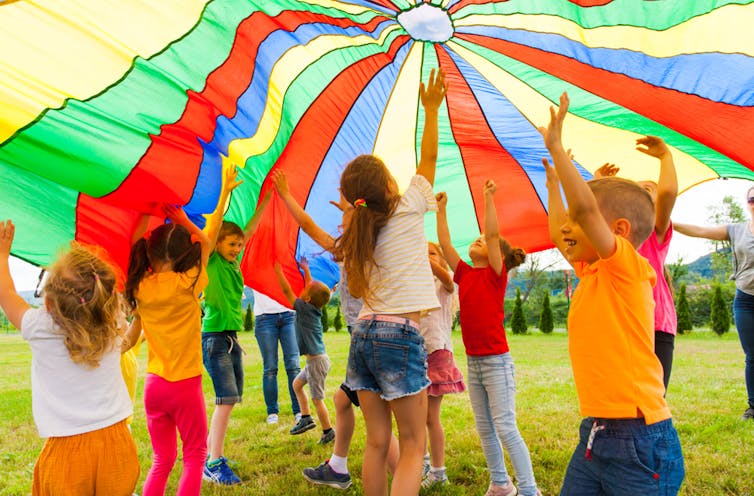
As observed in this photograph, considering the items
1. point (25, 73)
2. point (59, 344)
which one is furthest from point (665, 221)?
point (25, 73)

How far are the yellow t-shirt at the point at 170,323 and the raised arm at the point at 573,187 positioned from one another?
1834mm

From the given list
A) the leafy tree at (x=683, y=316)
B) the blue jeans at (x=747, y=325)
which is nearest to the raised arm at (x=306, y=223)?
the blue jeans at (x=747, y=325)

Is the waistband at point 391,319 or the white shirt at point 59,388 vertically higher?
the waistband at point 391,319

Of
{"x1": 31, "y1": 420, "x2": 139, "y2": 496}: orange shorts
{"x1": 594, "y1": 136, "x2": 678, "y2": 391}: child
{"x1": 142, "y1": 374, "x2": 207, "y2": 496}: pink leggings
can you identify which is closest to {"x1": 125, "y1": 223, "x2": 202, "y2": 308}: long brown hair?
{"x1": 142, "y1": 374, "x2": 207, "y2": 496}: pink leggings

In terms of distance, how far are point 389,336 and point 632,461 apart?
932 millimetres

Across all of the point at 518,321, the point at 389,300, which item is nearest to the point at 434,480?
the point at 389,300

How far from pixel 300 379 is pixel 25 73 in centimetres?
309

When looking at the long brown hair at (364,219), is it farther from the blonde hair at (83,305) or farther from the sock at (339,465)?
the sock at (339,465)

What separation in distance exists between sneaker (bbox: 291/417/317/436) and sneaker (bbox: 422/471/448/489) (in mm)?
1520

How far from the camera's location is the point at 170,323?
2680 mm

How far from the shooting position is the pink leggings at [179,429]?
260cm

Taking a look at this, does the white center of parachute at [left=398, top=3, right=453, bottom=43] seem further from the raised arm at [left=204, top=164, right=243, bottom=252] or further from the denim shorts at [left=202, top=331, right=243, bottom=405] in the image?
the denim shorts at [left=202, top=331, right=243, bottom=405]

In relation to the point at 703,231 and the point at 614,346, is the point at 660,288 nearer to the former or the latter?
the point at 614,346

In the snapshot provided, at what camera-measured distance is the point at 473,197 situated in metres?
4.21
